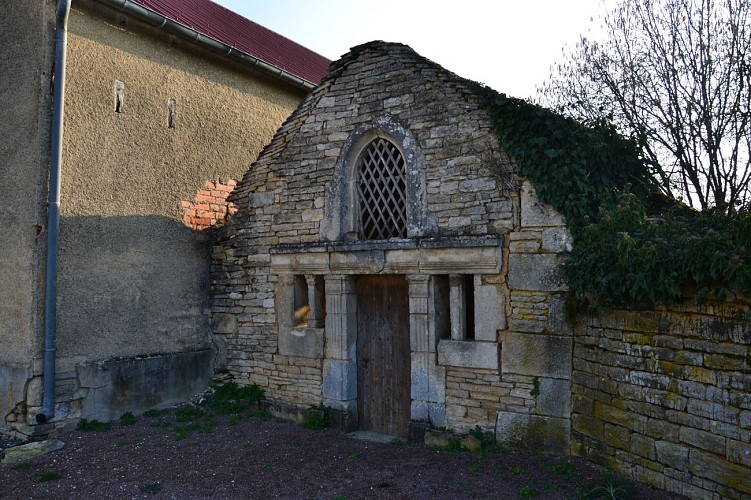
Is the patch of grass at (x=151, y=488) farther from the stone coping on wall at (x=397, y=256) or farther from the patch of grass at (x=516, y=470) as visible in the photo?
the patch of grass at (x=516, y=470)

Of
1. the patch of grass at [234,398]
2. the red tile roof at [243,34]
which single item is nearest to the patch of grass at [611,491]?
the patch of grass at [234,398]

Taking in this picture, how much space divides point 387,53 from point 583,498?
195 inches

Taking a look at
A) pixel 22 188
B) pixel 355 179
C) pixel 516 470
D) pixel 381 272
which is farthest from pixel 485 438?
pixel 22 188

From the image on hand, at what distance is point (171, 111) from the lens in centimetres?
770

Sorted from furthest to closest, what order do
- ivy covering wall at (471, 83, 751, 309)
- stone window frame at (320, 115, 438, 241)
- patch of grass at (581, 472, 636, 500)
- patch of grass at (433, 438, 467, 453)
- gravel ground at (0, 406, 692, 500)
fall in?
stone window frame at (320, 115, 438, 241) → patch of grass at (433, 438, 467, 453) → gravel ground at (0, 406, 692, 500) → patch of grass at (581, 472, 636, 500) → ivy covering wall at (471, 83, 751, 309)

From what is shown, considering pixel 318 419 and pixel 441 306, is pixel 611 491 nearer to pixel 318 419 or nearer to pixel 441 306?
pixel 441 306

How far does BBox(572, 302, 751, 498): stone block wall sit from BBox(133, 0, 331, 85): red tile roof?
636 cm

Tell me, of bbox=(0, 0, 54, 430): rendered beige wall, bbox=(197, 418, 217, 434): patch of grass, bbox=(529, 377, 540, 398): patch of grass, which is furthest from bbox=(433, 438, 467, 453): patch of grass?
bbox=(0, 0, 54, 430): rendered beige wall

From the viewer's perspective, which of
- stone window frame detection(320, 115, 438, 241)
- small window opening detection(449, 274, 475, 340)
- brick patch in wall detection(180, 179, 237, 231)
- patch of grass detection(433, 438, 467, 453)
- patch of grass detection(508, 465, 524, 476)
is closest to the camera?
patch of grass detection(508, 465, 524, 476)

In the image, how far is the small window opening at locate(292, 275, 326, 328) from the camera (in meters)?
7.11

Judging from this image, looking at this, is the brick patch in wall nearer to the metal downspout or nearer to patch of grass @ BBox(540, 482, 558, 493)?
the metal downspout

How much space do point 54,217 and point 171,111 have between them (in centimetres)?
227

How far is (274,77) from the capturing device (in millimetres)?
8883

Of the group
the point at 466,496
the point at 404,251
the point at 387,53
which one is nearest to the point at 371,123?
the point at 387,53
